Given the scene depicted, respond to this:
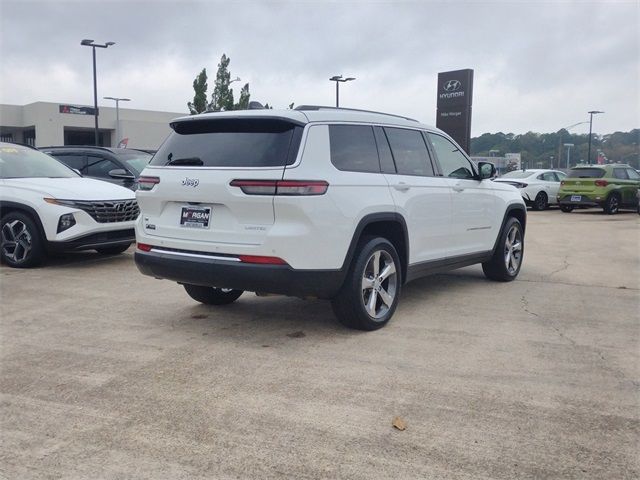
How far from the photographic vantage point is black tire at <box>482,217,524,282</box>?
7.39 meters

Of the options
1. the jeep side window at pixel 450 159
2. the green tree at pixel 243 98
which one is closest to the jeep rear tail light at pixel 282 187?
the jeep side window at pixel 450 159

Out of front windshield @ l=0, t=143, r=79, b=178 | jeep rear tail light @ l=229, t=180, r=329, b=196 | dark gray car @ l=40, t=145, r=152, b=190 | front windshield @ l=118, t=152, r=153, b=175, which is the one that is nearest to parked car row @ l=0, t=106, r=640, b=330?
jeep rear tail light @ l=229, t=180, r=329, b=196

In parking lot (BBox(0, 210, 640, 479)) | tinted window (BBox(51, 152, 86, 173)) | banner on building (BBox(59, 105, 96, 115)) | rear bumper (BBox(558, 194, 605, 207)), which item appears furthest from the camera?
banner on building (BBox(59, 105, 96, 115))

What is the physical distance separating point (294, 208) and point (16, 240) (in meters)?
5.19

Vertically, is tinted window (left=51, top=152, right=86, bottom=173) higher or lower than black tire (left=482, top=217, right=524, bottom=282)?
higher

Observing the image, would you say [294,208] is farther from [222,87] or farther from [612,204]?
[222,87]

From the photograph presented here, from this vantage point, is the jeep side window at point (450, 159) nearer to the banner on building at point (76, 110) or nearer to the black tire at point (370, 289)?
the black tire at point (370, 289)

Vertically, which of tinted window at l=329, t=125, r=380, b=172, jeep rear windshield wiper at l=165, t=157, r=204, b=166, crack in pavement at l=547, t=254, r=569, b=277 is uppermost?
tinted window at l=329, t=125, r=380, b=172

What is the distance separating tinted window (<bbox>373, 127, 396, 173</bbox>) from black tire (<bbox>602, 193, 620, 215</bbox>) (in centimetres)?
1646

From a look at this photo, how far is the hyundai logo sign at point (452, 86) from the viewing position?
22672 millimetres

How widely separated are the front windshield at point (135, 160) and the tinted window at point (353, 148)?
6476mm

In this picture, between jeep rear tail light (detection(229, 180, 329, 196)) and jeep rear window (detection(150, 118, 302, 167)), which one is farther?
jeep rear window (detection(150, 118, 302, 167))

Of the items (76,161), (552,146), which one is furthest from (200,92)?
(552,146)

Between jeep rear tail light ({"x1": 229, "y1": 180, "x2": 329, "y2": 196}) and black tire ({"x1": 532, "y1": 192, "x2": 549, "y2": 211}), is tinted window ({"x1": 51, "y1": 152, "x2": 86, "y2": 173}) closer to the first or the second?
jeep rear tail light ({"x1": 229, "y1": 180, "x2": 329, "y2": 196})
